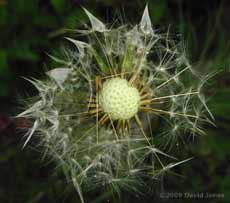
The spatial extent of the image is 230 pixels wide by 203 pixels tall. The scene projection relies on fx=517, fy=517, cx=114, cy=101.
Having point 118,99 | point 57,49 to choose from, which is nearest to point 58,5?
point 57,49

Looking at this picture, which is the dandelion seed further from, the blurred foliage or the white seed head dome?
the blurred foliage

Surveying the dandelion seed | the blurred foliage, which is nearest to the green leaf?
the blurred foliage

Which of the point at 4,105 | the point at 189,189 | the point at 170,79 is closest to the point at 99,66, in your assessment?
the point at 170,79

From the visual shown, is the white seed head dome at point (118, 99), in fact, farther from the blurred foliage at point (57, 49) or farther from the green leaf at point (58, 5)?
the green leaf at point (58, 5)

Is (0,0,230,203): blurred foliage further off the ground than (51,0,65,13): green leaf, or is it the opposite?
(51,0,65,13): green leaf

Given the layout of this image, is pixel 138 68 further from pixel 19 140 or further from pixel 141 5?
pixel 19 140

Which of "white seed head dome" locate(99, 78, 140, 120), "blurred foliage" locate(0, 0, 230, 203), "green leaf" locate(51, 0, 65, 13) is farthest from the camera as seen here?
"blurred foliage" locate(0, 0, 230, 203)
